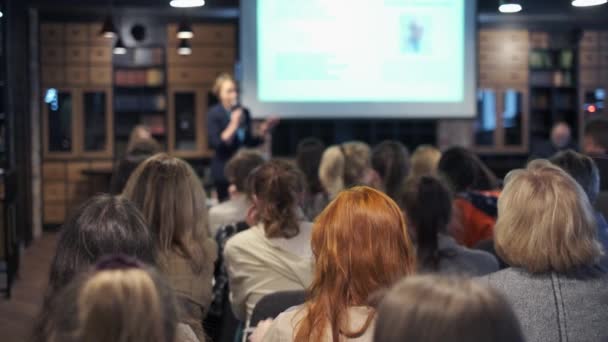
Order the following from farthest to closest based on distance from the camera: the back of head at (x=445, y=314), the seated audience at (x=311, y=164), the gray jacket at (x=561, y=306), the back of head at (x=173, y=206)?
the seated audience at (x=311, y=164), the back of head at (x=173, y=206), the gray jacket at (x=561, y=306), the back of head at (x=445, y=314)

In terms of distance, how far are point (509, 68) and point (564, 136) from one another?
250cm

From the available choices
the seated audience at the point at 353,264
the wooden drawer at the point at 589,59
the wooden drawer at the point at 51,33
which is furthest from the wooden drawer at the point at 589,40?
the seated audience at the point at 353,264

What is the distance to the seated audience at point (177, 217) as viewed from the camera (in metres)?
2.77

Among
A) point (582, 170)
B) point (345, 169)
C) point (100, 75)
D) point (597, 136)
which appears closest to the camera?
point (582, 170)

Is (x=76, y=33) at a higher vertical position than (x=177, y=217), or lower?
higher

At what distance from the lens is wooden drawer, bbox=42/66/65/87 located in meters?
10.8

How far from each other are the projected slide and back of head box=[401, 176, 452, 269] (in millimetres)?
3716

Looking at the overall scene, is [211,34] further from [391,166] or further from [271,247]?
[271,247]

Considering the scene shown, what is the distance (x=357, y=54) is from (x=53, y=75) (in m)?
5.36

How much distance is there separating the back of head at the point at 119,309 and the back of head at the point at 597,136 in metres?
4.96

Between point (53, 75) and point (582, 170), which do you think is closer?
point (582, 170)

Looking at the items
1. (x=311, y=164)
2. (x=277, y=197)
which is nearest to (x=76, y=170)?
(x=311, y=164)

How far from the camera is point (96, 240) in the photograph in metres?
1.83

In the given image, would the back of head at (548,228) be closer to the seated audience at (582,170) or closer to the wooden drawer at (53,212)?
the seated audience at (582,170)
